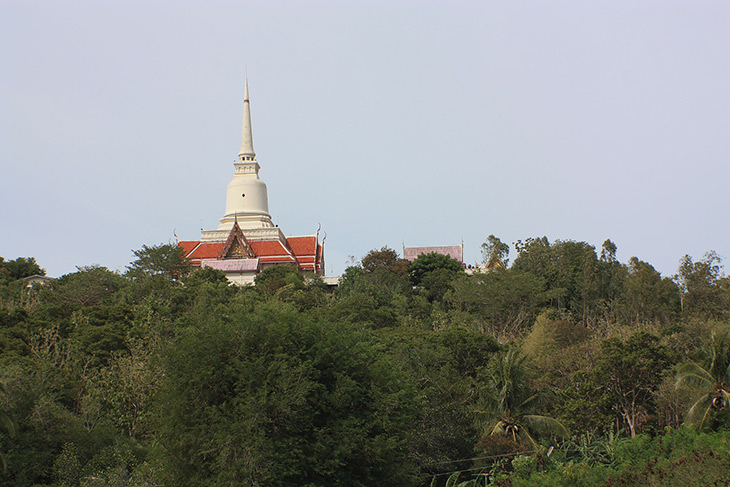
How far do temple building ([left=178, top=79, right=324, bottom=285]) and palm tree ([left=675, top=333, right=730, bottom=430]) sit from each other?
3400cm

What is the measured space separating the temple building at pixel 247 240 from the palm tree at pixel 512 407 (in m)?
29.7

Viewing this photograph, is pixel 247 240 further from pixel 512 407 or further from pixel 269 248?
pixel 512 407

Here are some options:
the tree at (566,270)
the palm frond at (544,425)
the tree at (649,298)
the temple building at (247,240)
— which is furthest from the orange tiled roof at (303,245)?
the palm frond at (544,425)

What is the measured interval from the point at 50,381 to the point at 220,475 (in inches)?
465

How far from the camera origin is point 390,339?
31062 mm

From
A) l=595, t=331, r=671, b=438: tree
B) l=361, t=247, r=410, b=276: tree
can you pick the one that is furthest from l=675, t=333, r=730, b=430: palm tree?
l=361, t=247, r=410, b=276: tree

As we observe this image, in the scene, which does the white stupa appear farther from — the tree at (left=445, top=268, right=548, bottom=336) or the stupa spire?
the tree at (left=445, top=268, right=548, bottom=336)

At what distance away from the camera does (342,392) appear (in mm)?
19766

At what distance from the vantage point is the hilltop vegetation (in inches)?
738

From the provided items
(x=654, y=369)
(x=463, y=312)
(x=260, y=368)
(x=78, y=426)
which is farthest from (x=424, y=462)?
(x=463, y=312)

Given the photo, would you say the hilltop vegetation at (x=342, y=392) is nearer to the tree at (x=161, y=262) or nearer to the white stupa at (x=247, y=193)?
the tree at (x=161, y=262)

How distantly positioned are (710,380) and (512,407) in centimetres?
605

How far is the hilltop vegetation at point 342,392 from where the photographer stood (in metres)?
18.7

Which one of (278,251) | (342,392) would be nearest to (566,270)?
(278,251)
